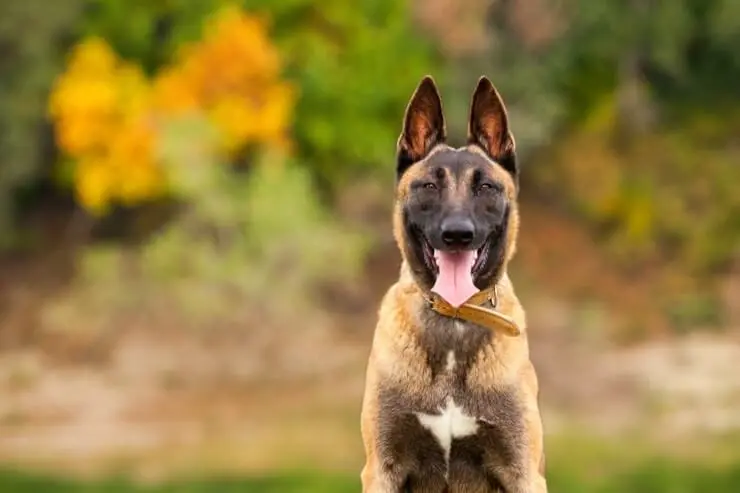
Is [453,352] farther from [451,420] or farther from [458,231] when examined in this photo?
[458,231]

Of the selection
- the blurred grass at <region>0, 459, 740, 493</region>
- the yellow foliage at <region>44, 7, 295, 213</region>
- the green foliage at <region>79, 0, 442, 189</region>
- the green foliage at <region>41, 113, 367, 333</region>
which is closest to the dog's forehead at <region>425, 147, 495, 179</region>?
the blurred grass at <region>0, 459, 740, 493</region>

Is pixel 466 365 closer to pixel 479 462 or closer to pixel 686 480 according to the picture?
pixel 479 462

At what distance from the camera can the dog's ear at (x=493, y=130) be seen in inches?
270

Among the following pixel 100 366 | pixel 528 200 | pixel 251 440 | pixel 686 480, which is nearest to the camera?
pixel 686 480

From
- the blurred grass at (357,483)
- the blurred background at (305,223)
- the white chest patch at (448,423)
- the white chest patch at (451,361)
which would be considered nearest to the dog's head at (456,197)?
the white chest patch at (451,361)

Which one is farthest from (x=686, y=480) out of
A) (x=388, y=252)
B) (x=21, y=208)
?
(x=21, y=208)

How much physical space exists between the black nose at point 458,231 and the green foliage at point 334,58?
2676 centimetres

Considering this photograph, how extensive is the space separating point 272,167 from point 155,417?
5.42m

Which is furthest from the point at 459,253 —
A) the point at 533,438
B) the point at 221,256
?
the point at 221,256

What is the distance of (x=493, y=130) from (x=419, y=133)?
32 cm

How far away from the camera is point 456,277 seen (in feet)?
21.6

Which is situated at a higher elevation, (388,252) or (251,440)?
(388,252)

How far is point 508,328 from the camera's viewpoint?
263 inches

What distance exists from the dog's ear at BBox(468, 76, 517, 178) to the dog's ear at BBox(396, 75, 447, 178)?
0.49ft
